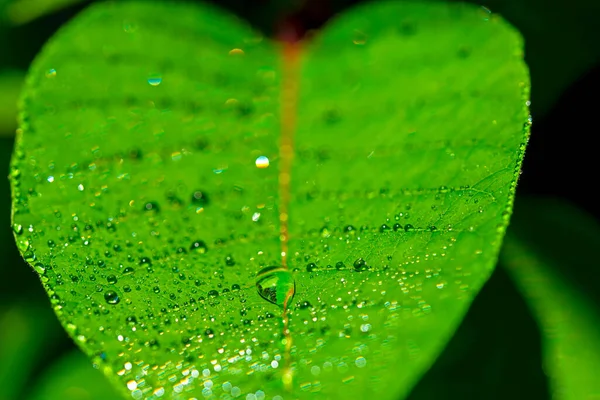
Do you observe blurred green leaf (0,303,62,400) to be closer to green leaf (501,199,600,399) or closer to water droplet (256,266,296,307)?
water droplet (256,266,296,307)

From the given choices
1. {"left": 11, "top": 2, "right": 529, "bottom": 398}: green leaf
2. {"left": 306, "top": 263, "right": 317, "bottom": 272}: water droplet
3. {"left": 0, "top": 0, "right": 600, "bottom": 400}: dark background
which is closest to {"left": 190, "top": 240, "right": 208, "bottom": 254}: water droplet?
{"left": 11, "top": 2, "right": 529, "bottom": 398}: green leaf

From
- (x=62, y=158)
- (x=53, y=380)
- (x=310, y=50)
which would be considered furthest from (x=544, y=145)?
(x=53, y=380)

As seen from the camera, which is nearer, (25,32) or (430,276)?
(430,276)

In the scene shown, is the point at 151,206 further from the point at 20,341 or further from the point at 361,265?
the point at 20,341

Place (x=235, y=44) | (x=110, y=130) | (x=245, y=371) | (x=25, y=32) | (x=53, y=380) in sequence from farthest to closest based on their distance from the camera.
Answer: (x=25, y=32) < (x=53, y=380) < (x=235, y=44) < (x=110, y=130) < (x=245, y=371)

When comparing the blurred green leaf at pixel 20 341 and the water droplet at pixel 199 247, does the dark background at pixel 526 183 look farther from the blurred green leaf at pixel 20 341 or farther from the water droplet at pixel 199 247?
the water droplet at pixel 199 247

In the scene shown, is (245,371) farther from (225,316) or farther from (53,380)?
(53,380)

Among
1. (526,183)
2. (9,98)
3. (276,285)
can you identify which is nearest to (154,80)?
(276,285)
